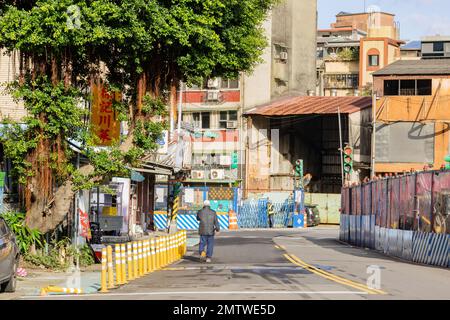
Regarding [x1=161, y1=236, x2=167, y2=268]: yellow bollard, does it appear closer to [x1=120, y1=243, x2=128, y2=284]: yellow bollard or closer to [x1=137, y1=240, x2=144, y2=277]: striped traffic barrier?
[x1=137, y1=240, x2=144, y2=277]: striped traffic barrier

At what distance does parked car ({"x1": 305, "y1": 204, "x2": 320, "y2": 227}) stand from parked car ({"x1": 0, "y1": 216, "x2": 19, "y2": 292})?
155 feet

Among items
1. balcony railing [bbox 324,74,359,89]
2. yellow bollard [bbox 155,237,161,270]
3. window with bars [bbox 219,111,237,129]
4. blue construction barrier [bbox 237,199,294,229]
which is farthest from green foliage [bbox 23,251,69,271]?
balcony railing [bbox 324,74,359,89]

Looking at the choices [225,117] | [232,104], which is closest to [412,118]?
[232,104]

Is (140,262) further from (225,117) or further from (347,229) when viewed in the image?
(225,117)

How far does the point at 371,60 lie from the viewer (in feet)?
301

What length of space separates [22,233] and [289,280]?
8797 millimetres

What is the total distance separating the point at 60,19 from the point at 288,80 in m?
50.2

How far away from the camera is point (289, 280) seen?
63.1ft

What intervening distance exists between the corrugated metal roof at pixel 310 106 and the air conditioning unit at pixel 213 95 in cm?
311

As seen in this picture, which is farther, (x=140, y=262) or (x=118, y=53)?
(x=118, y=53)

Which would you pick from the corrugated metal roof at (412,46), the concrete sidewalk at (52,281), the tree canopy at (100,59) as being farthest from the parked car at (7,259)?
the corrugated metal roof at (412,46)

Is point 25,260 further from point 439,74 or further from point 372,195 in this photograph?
point 439,74

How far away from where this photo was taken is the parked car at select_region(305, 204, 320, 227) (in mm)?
65356

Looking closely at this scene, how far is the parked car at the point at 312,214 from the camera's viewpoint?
65.4 m
